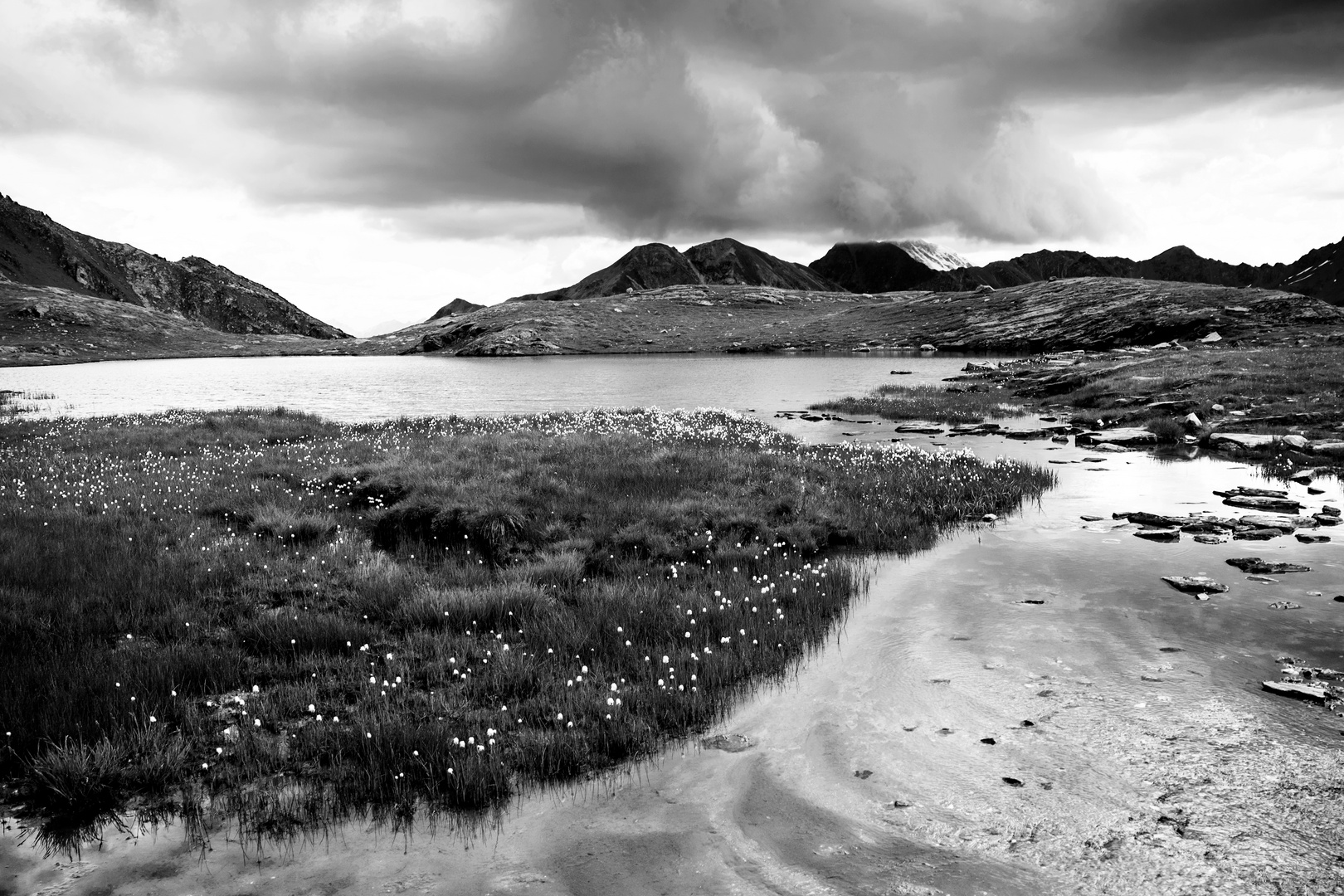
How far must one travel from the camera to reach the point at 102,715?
6957 mm

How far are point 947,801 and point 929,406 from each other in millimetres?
37361

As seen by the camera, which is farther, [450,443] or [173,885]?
[450,443]

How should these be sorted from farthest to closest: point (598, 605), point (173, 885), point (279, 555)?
point (279, 555) < point (598, 605) < point (173, 885)

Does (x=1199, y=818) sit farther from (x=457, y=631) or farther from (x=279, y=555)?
(x=279, y=555)

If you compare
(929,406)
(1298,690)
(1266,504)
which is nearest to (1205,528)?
(1266,504)

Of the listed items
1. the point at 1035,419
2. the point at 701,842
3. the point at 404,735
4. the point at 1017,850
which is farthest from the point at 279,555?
the point at 1035,419

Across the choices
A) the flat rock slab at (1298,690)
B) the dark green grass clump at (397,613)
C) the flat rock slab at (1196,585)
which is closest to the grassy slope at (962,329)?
the flat rock slab at (1196,585)

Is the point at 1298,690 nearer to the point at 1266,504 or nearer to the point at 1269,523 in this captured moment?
the point at 1269,523

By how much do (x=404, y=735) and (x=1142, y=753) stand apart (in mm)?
6521

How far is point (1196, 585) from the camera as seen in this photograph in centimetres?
1062

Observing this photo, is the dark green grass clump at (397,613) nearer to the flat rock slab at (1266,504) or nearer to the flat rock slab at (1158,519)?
the flat rock slab at (1158,519)

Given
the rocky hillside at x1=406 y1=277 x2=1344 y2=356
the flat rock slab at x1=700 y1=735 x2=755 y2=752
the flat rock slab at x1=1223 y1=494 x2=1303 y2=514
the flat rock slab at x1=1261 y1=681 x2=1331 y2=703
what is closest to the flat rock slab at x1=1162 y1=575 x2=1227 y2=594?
the flat rock slab at x1=1261 y1=681 x2=1331 y2=703

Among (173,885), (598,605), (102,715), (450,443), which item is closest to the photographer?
(173,885)

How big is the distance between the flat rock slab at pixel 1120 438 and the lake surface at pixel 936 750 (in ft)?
48.2
